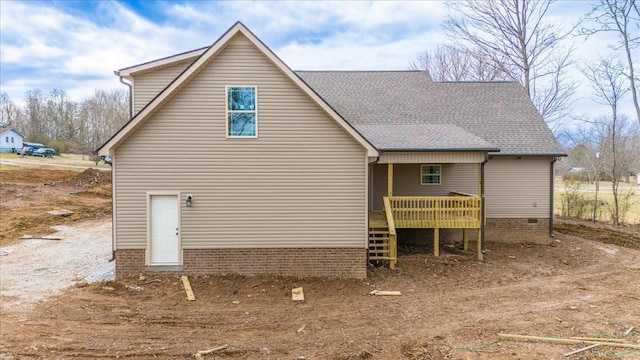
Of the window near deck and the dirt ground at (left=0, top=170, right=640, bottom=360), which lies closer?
the dirt ground at (left=0, top=170, right=640, bottom=360)

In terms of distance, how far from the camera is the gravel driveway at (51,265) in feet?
30.7

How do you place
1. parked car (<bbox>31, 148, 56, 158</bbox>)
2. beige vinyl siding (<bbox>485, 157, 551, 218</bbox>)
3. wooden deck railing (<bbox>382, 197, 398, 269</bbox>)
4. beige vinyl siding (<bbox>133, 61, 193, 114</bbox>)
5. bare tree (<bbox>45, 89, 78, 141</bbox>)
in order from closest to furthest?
wooden deck railing (<bbox>382, 197, 398, 269</bbox>), beige vinyl siding (<bbox>133, 61, 193, 114</bbox>), beige vinyl siding (<bbox>485, 157, 551, 218</bbox>), parked car (<bbox>31, 148, 56, 158</bbox>), bare tree (<bbox>45, 89, 78, 141</bbox>)

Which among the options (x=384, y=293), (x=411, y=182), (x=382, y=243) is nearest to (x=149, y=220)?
(x=384, y=293)

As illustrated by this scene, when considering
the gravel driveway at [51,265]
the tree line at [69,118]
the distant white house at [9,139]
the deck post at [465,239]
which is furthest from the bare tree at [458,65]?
the distant white house at [9,139]

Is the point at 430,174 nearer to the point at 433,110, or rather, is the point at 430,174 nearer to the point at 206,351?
the point at 433,110

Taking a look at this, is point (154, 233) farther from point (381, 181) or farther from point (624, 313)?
point (624, 313)

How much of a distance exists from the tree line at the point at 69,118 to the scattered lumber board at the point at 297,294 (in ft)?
171

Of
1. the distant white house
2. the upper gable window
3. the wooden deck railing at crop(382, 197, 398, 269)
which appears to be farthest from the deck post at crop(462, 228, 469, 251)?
the distant white house

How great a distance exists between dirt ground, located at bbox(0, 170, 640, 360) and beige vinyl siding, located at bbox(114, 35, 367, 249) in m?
1.24

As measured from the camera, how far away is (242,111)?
997cm

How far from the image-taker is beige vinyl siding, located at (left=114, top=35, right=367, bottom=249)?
32.2 feet

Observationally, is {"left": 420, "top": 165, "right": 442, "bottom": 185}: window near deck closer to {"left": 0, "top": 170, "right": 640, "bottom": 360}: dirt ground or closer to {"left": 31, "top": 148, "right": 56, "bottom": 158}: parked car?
{"left": 0, "top": 170, "right": 640, "bottom": 360}: dirt ground

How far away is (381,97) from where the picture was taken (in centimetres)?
1673

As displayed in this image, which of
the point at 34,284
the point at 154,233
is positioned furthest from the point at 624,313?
the point at 34,284
